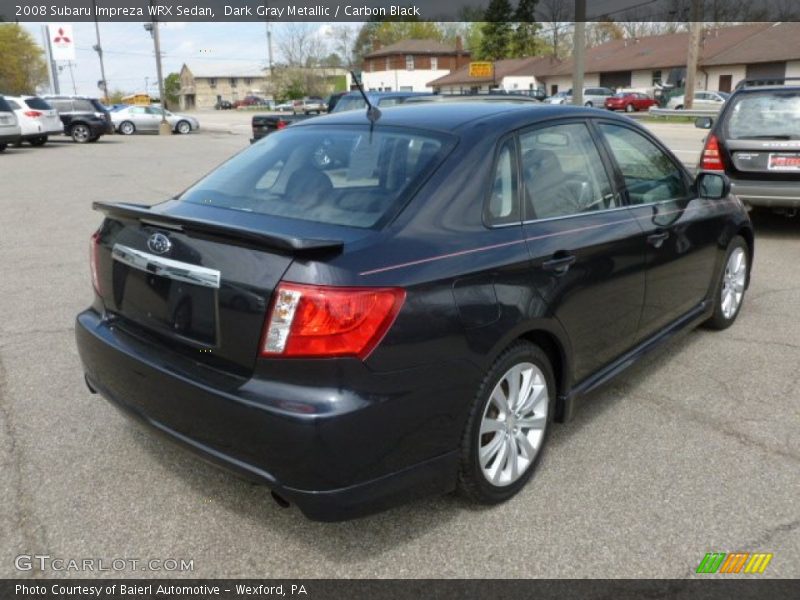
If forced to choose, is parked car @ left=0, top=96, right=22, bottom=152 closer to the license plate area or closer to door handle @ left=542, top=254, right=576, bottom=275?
the license plate area

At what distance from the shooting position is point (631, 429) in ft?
12.1

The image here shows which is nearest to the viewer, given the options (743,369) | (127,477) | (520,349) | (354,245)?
(354,245)

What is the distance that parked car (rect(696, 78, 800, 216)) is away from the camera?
7.48 meters

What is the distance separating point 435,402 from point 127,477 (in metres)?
1.58

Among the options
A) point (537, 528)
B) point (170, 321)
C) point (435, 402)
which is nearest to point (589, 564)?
point (537, 528)

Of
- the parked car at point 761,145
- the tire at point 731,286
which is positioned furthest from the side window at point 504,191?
the parked car at point 761,145

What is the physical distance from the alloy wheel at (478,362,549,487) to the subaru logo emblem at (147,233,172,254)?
1371 millimetres

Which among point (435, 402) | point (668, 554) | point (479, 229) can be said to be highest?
point (479, 229)

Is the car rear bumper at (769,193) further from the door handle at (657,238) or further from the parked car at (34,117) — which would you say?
the parked car at (34,117)

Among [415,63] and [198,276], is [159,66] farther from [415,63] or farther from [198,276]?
[415,63]

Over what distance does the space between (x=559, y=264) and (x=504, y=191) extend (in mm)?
398

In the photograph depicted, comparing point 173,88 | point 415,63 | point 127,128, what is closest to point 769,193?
point 127,128

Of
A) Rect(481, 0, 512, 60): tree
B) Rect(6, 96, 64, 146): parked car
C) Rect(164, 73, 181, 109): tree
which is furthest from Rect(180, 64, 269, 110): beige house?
Rect(6, 96, 64, 146): parked car
